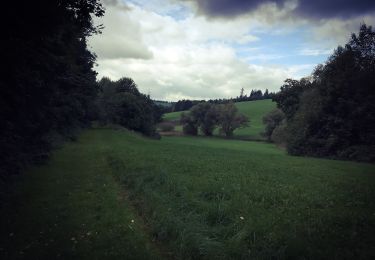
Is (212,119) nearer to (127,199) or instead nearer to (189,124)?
(189,124)

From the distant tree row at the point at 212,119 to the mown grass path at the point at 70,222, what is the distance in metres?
108

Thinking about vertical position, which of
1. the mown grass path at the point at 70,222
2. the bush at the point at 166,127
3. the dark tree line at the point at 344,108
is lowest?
the bush at the point at 166,127

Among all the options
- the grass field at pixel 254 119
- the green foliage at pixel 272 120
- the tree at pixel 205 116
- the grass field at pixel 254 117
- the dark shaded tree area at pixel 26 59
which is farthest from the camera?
the grass field at pixel 254 117

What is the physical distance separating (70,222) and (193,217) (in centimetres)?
464

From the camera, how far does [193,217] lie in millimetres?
12367

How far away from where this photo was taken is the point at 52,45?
723 inches

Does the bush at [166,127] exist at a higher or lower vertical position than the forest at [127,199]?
lower

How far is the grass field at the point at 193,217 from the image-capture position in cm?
1006

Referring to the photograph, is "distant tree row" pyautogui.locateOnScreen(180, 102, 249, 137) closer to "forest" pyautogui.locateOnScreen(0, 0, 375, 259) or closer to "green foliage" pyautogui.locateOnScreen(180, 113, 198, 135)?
"green foliage" pyautogui.locateOnScreen(180, 113, 198, 135)

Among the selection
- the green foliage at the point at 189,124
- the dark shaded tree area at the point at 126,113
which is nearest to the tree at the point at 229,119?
the green foliage at the point at 189,124

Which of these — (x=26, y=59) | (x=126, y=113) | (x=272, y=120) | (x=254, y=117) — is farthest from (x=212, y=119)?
(x=26, y=59)

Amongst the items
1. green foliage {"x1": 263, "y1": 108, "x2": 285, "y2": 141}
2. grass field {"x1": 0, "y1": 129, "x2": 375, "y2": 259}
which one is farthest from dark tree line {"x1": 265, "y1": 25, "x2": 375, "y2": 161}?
green foliage {"x1": 263, "y1": 108, "x2": 285, "y2": 141}

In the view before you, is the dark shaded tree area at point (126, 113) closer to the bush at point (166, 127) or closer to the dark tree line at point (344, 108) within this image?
the bush at point (166, 127)

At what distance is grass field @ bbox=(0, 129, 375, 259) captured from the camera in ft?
33.0
